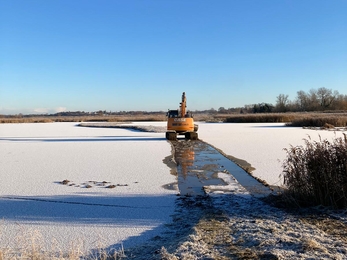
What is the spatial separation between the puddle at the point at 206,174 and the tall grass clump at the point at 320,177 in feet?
3.33

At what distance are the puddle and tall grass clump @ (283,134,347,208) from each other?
1016 millimetres

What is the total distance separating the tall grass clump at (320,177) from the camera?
488 centimetres

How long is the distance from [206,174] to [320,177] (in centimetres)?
386

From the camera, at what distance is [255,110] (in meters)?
89.5

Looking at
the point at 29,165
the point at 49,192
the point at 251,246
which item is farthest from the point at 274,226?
the point at 29,165

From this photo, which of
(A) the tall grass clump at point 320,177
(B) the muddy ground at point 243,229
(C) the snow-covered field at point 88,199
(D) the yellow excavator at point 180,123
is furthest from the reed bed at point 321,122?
(A) the tall grass clump at point 320,177

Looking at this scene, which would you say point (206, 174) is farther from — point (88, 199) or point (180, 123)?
point (180, 123)

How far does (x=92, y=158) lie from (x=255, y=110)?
271ft

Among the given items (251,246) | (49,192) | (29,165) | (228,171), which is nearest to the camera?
(251,246)

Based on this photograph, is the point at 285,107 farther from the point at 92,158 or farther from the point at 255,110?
the point at 92,158

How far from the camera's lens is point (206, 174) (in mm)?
8562

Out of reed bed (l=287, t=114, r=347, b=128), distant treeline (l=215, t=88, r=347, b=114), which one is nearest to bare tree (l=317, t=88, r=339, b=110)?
distant treeline (l=215, t=88, r=347, b=114)

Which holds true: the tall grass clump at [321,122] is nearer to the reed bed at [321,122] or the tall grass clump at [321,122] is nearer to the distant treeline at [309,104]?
the reed bed at [321,122]

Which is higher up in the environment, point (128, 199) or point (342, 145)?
point (342, 145)
